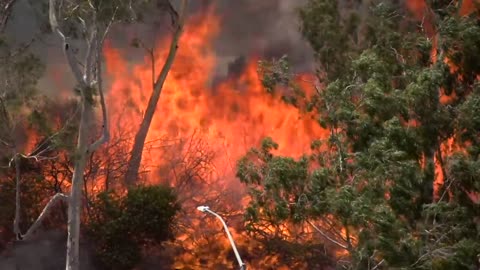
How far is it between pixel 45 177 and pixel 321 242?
864cm

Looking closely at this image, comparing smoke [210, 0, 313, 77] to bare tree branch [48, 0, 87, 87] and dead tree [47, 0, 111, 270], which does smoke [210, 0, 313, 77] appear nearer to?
dead tree [47, 0, 111, 270]

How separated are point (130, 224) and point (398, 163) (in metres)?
10.8

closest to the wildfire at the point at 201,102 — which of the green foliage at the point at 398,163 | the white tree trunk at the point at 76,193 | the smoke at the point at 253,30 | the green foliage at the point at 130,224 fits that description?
the smoke at the point at 253,30

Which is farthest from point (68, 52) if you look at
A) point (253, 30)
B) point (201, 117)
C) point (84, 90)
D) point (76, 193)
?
point (253, 30)

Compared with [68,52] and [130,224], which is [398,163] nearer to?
[68,52]

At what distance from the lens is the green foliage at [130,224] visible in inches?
815

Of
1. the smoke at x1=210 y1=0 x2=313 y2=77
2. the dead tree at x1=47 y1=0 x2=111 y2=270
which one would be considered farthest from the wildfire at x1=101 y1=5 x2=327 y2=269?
the dead tree at x1=47 y1=0 x2=111 y2=270

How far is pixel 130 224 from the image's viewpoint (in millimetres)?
20688

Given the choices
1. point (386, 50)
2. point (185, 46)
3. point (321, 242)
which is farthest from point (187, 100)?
point (386, 50)

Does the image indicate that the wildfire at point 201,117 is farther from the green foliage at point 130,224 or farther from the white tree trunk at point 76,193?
the white tree trunk at point 76,193

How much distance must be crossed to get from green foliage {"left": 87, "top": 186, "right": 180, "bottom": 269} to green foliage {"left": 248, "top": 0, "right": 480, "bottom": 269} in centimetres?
737

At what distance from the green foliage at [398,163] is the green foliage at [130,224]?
737cm

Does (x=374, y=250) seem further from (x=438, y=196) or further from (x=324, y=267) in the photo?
(x=324, y=267)

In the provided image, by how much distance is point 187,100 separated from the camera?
26.0 metres
